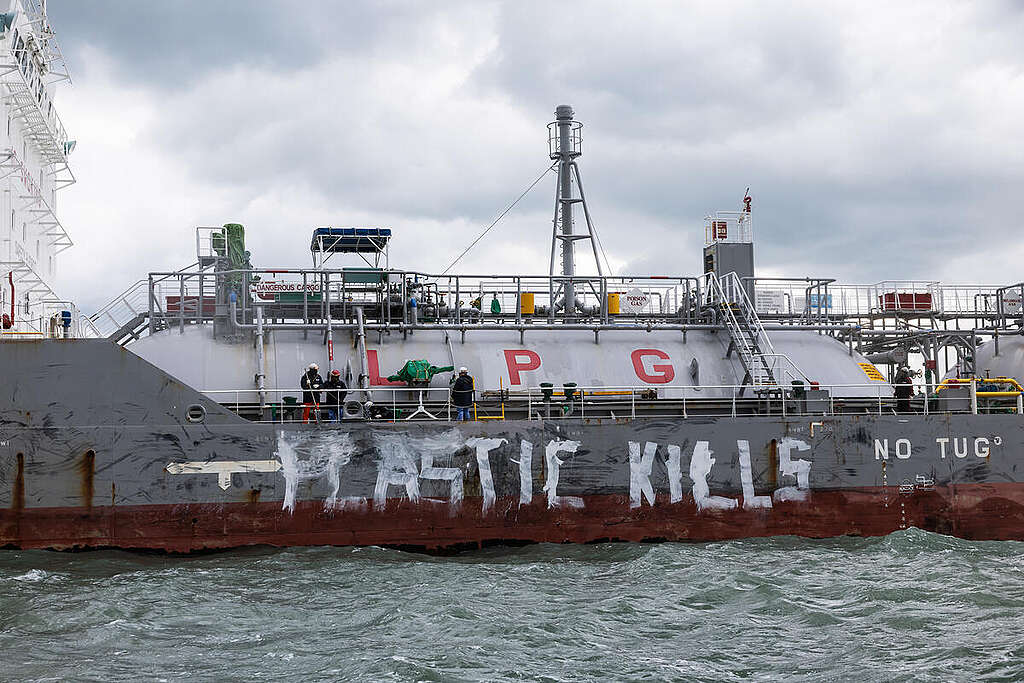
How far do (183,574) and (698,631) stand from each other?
8.73 m

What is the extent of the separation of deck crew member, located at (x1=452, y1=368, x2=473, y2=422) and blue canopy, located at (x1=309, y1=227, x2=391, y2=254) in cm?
612

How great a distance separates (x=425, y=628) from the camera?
13320 millimetres

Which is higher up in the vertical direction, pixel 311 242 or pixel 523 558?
pixel 311 242

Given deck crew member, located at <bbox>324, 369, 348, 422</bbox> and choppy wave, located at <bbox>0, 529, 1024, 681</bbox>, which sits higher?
deck crew member, located at <bbox>324, 369, 348, 422</bbox>

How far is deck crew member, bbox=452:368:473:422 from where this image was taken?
2039 cm

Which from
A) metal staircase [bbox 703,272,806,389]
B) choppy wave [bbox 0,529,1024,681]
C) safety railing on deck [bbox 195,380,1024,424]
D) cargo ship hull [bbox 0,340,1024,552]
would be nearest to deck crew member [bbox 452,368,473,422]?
safety railing on deck [bbox 195,380,1024,424]

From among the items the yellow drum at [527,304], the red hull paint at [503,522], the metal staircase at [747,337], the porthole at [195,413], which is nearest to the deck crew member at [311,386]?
the porthole at [195,413]

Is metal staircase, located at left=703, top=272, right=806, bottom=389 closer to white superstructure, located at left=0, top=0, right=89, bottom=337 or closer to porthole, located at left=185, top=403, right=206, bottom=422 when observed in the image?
porthole, located at left=185, top=403, right=206, bottom=422

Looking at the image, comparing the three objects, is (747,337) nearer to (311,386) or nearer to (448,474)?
(448,474)

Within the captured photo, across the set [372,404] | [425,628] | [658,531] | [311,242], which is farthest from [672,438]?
[311,242]

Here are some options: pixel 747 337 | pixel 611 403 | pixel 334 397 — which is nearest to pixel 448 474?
pixel 334 397

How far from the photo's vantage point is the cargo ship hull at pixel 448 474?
1800cm

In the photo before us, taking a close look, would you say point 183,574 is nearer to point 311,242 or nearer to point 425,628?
point 425,628

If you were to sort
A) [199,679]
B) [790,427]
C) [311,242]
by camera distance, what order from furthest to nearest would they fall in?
[311,242] → [790,427] → [199,679]
